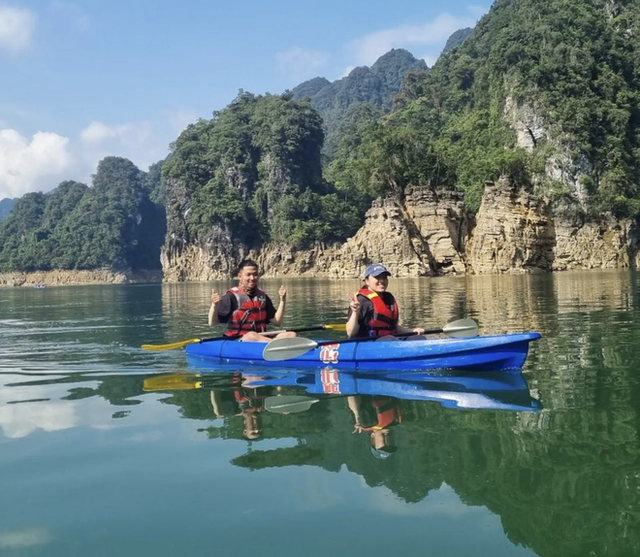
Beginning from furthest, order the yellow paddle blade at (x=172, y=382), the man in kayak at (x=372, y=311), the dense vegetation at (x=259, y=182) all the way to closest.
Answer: the dense vegetation at (x=259, y=182) < the man in kayak at (x=372, y=311) < the yellow paddle blade at (x=172, y=382)

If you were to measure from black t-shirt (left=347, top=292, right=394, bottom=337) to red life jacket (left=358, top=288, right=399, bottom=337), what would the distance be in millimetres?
37

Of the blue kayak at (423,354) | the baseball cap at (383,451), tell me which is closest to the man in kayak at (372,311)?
the blue kayak at (423,354)

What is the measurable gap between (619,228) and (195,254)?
5422 cm

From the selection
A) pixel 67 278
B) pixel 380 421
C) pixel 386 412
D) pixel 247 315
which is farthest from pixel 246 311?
pixel 67 278

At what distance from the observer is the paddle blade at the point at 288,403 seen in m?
6.33

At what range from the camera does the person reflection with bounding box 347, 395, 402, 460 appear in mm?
4807

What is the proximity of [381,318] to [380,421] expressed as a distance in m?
2.81

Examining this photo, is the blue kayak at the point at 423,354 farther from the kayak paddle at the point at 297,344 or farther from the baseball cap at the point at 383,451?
the baseball cap at the point at 383,451

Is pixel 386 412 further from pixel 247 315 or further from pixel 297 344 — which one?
pixel 247 315

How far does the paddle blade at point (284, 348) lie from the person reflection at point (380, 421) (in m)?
1.63

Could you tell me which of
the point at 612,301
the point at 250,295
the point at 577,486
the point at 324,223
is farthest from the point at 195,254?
the point at 577,486

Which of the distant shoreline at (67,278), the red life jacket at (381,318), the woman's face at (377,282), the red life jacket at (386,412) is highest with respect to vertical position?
the distant shoreline at (67,278)

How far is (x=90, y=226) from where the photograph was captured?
11856 centimetres

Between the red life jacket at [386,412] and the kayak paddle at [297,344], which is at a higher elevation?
the kayak paddle at [297,344]
